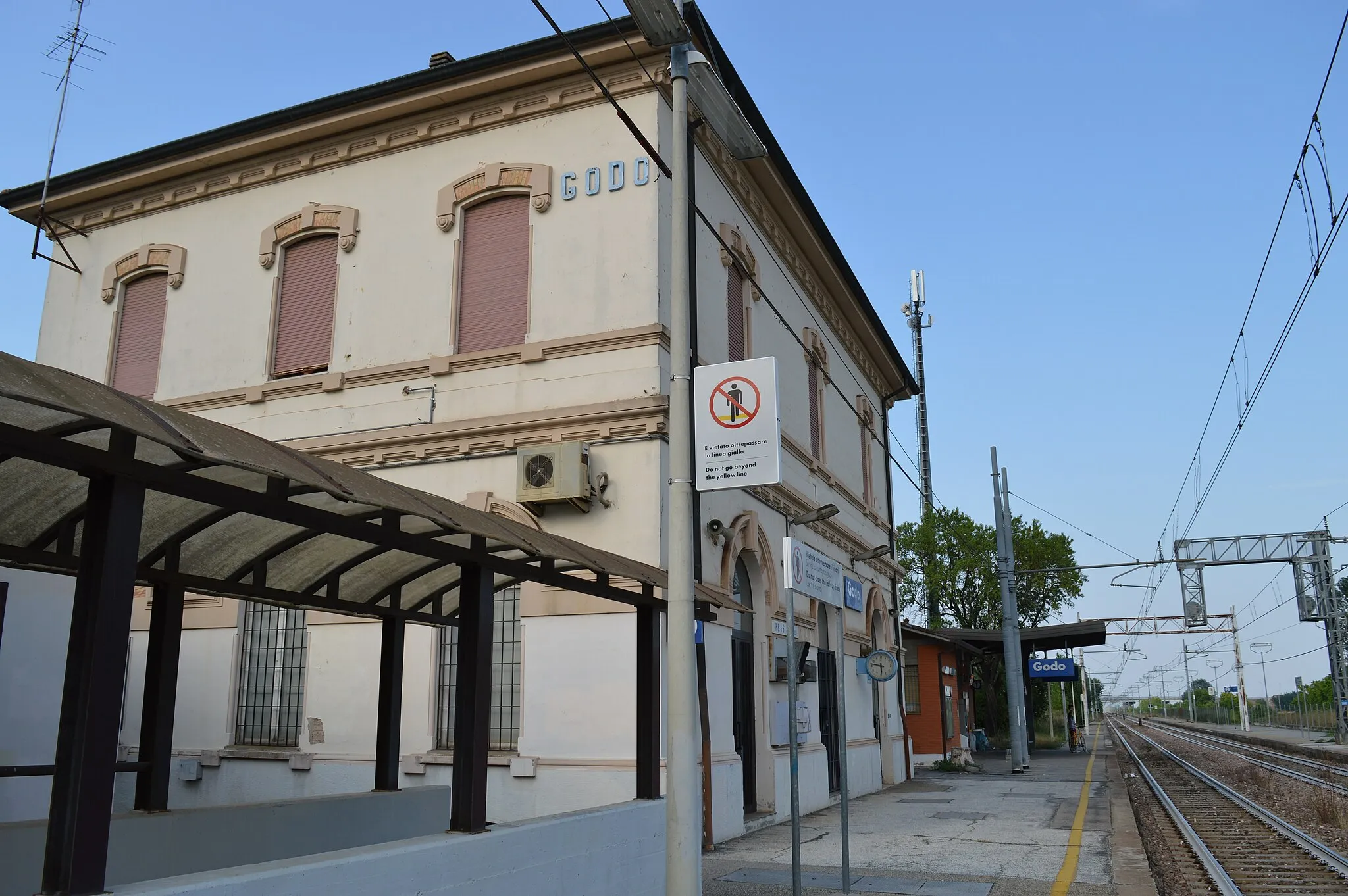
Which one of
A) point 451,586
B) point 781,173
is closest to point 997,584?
point 781,173


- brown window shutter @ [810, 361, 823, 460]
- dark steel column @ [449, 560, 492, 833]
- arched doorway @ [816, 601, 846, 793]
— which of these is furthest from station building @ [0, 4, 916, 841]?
dark steel column @ [449, 560, 492, 833]

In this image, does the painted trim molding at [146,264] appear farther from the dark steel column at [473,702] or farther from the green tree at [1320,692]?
the green tree at [1320,692]

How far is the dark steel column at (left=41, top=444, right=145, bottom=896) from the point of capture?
12.8ft

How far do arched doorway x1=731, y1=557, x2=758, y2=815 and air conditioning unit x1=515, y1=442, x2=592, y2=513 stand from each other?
314 centimetres

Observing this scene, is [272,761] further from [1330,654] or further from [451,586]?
[1330,654]

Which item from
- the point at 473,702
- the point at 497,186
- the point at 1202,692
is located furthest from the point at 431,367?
the point at 1202,692

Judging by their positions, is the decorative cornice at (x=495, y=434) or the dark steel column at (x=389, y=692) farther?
the decorative cornice at (x=495, y=434)

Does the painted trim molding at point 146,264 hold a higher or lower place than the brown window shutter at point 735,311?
higher

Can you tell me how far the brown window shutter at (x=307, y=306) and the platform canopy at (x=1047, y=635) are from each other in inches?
908

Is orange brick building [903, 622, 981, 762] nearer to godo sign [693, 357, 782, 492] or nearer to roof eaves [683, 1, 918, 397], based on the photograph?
roof eaves [683, 1, 918, 397]

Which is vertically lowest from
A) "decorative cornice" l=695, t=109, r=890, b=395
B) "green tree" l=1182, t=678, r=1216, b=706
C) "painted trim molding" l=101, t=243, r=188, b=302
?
"green tree" l=1182, t=678, r=1216, b=706

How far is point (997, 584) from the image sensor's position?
168ft

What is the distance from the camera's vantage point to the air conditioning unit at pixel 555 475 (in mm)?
12062

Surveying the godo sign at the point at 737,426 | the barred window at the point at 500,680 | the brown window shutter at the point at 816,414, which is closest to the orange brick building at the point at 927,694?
the brown window shutter at the point at 816,414
